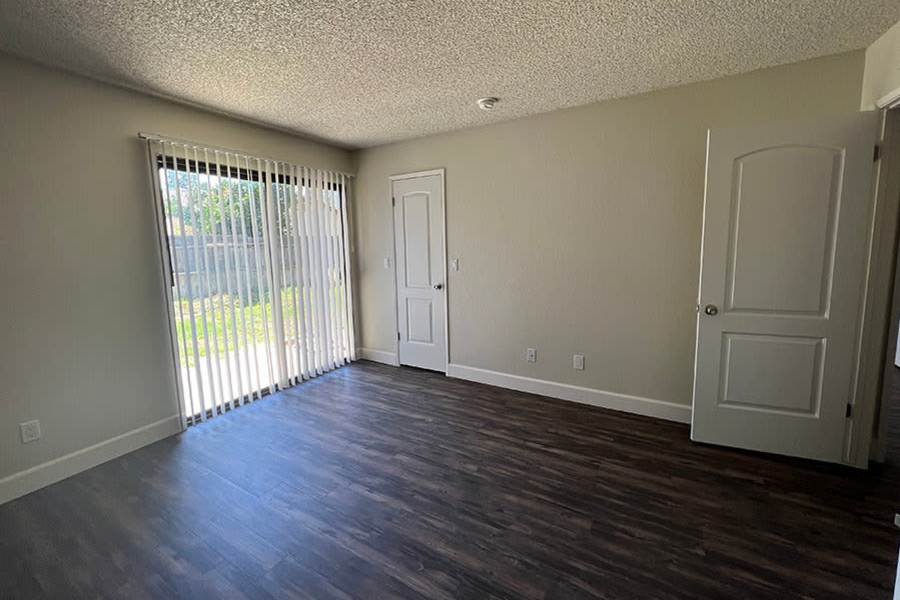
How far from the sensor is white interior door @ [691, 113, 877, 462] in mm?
2275

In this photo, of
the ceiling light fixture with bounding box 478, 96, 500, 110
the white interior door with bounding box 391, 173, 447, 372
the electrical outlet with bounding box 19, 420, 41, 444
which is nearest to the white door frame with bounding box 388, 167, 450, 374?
the white interior door with bounding box 391, 173, 447, 372

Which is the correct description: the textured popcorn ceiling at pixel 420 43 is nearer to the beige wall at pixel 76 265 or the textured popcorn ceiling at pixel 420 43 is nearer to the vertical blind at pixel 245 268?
the beige wall at pixel 76 265

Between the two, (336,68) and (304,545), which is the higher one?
(336,68)

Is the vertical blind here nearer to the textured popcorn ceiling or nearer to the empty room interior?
the empty room interior

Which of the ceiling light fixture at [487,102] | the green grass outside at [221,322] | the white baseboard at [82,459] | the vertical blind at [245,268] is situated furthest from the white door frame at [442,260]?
the white baseboard at [82,459]

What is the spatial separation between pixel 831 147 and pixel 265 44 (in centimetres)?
322

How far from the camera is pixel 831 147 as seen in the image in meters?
2.26

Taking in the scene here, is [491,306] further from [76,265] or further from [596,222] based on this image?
[76,265]

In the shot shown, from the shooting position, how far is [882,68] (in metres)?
2.17

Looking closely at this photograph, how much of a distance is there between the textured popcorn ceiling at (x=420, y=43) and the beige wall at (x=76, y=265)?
9.5 inches

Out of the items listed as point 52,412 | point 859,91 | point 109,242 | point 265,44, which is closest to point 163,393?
point 52,412

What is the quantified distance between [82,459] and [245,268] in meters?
1.68

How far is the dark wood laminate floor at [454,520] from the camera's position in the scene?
164cm

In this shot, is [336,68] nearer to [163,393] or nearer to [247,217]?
[247,217]
